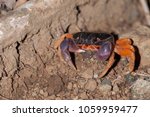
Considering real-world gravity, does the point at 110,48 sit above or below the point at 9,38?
below

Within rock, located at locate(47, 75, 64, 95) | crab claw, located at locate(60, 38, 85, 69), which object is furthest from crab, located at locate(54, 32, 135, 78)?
rock, located at locate(47, 75, 64, 95)

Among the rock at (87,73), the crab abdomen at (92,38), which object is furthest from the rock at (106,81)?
the crab abdomen at (92,38)

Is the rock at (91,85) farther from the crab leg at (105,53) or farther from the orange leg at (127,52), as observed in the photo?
the orange leg at (127,52)

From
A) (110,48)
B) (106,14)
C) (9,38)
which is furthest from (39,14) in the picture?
(106,14)

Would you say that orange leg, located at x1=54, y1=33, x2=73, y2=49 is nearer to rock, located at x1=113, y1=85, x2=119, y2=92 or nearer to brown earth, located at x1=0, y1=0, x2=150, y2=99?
brown earth, located at x1=0, y1=0, x2=150, y2=99

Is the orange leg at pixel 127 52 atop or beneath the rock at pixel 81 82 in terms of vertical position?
atop

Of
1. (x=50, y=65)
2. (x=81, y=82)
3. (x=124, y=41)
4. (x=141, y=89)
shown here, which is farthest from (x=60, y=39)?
(x=141, y=89)

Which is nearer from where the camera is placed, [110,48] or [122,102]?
[122,102]

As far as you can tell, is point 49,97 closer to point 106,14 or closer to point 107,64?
point 107,64
